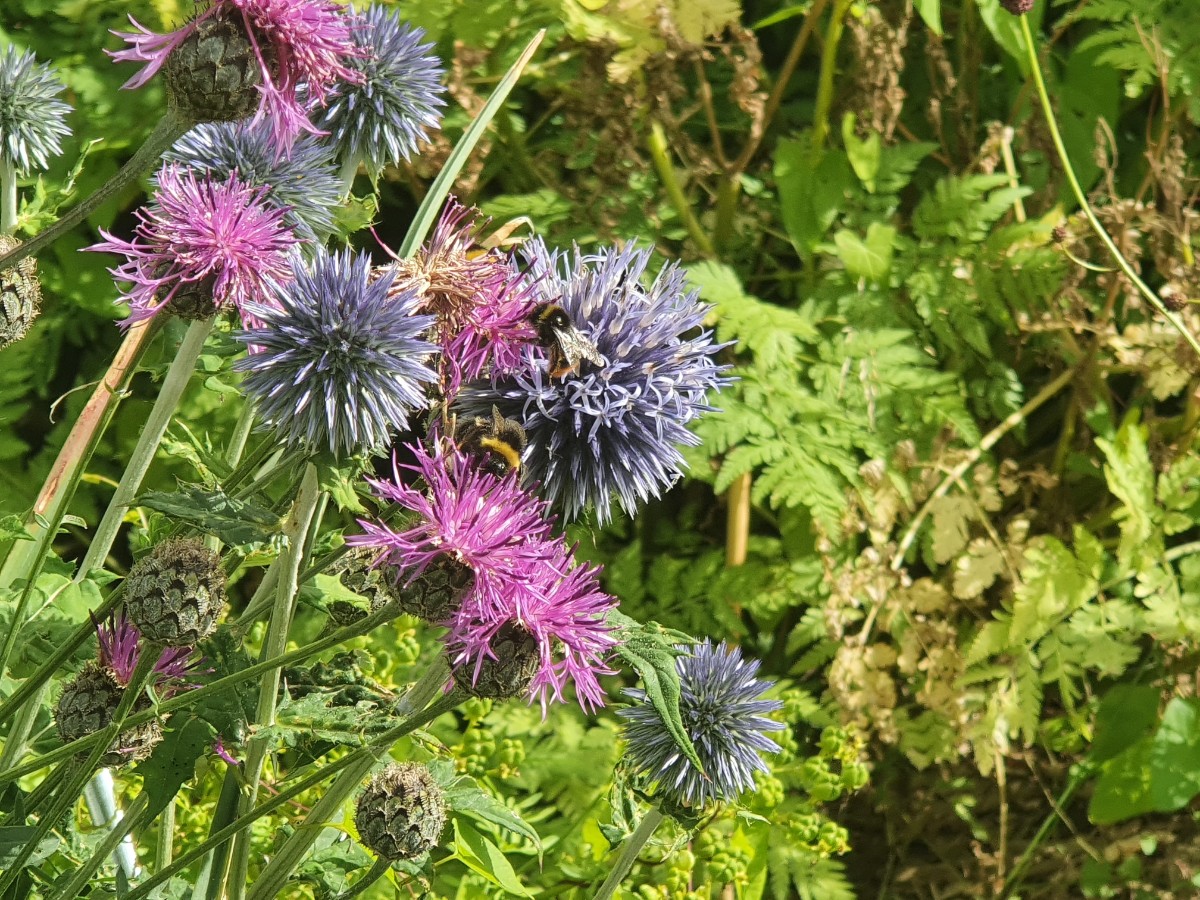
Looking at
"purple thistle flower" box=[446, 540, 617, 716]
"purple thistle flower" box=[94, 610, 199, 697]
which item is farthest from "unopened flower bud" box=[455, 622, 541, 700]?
"purple thistle flower" box=[94, 610, 199, 697]

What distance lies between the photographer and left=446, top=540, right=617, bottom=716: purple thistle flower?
704mm

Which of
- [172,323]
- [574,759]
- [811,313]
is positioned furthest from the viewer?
[811,313]

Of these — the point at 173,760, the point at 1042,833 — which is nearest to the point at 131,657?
the point at 173,760

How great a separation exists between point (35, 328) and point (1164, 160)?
1699mm

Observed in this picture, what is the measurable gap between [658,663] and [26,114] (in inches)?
29.6

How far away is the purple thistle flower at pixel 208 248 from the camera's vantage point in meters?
0.80

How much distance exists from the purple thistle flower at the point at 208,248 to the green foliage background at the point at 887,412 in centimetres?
82

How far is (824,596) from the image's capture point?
188 cm

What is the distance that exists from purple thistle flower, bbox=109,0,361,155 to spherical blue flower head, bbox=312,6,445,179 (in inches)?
9.5

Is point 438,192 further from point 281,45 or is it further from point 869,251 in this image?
point 869,251

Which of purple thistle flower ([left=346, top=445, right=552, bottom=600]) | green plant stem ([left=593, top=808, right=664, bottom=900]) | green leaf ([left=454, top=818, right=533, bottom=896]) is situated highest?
purple thistle flower ([left=346, top=445, right=552, bottom=600])

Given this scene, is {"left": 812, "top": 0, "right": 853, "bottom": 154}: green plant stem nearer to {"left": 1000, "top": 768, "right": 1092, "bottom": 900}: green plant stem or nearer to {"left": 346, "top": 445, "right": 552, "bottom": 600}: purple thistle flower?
{"left": 1000, "top": 768, "right": 1092, "bottom": 900}: green plant stem

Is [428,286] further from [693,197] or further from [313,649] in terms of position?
[693,197]

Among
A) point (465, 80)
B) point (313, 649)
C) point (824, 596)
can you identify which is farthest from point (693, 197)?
point (313, 649)
